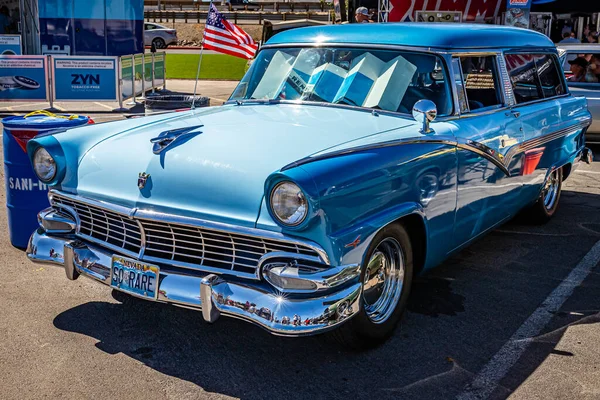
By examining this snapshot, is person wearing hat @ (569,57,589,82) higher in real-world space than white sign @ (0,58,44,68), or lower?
higher

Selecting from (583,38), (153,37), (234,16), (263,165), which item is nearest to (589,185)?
(263,165)

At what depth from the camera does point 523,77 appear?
566 centimetres

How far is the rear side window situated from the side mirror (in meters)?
1.53

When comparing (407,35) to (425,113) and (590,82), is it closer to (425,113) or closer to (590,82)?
(425,113)

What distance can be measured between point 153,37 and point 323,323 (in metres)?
33.1

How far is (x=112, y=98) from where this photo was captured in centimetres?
1376

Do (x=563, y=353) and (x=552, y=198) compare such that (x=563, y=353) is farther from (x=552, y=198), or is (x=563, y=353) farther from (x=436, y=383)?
(x=552, y=198)

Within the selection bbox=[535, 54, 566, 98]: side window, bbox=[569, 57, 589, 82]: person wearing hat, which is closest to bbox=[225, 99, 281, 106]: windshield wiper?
bbox=[535, 54, 566, 98]: side window

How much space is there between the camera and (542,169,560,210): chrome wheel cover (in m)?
6.58

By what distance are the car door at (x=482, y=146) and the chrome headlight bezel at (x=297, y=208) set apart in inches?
57.9

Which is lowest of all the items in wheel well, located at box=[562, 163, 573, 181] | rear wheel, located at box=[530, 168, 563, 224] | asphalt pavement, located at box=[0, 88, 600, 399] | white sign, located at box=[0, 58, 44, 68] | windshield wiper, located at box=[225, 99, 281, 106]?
asphalt pavement, located at box=[0, 88, 600, 399]

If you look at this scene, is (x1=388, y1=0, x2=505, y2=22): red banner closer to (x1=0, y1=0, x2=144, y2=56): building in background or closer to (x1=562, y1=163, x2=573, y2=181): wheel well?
(x1=0, y1=0, x2=144, y2=56): building in background

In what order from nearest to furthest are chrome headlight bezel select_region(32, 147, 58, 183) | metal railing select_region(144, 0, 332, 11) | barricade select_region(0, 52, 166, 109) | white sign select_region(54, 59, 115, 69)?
chrome headlight bezel select_region(32, 147, 58, 183)
barricade select_region(0, 52, 166, 109)
white sign select_region(54, 59, 115, 69)
metal railing select_region(144, 0, 332, 11)

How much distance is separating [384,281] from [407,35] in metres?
1.75
